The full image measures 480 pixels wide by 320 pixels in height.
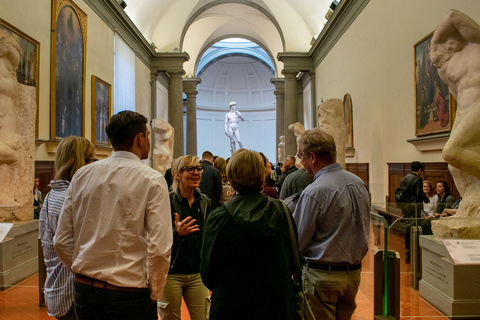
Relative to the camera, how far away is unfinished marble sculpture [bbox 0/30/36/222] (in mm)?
5539

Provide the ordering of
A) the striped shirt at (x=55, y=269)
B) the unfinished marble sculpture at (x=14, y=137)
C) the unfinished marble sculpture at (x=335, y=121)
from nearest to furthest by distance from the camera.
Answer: the striped shirt at (x=55, y=269) → the unfinished marble sculpture at (x=14, y=137) → the unfinished marble sculpture at (x=335, y=121)

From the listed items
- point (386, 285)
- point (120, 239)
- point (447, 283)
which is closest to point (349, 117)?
point (447, 283)

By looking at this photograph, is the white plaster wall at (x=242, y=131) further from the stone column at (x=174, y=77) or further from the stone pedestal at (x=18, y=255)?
the stone pedestal at (x=18, y=255)

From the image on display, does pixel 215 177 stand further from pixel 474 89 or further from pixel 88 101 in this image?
pixel 88 101

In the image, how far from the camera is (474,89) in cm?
405

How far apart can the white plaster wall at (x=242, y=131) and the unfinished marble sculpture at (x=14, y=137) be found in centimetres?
2527

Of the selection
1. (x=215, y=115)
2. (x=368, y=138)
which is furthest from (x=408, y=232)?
(x=215, y=115)

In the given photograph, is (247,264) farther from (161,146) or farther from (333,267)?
(161,146)

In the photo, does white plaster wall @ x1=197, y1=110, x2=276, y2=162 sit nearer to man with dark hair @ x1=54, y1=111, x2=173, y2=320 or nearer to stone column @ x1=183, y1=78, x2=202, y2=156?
stone column @ x1=183, y1=78, x2=202, y2=156

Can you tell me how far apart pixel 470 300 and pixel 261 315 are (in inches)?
96.6

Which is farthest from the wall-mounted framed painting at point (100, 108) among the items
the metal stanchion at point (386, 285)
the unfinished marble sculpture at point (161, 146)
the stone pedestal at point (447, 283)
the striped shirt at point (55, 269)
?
the metal stanchion at point (386, 285)

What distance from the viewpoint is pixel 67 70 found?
966 centimetres

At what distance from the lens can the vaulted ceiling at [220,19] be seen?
55.4 feet

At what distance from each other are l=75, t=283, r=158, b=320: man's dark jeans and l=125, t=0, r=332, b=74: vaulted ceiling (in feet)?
47.8
